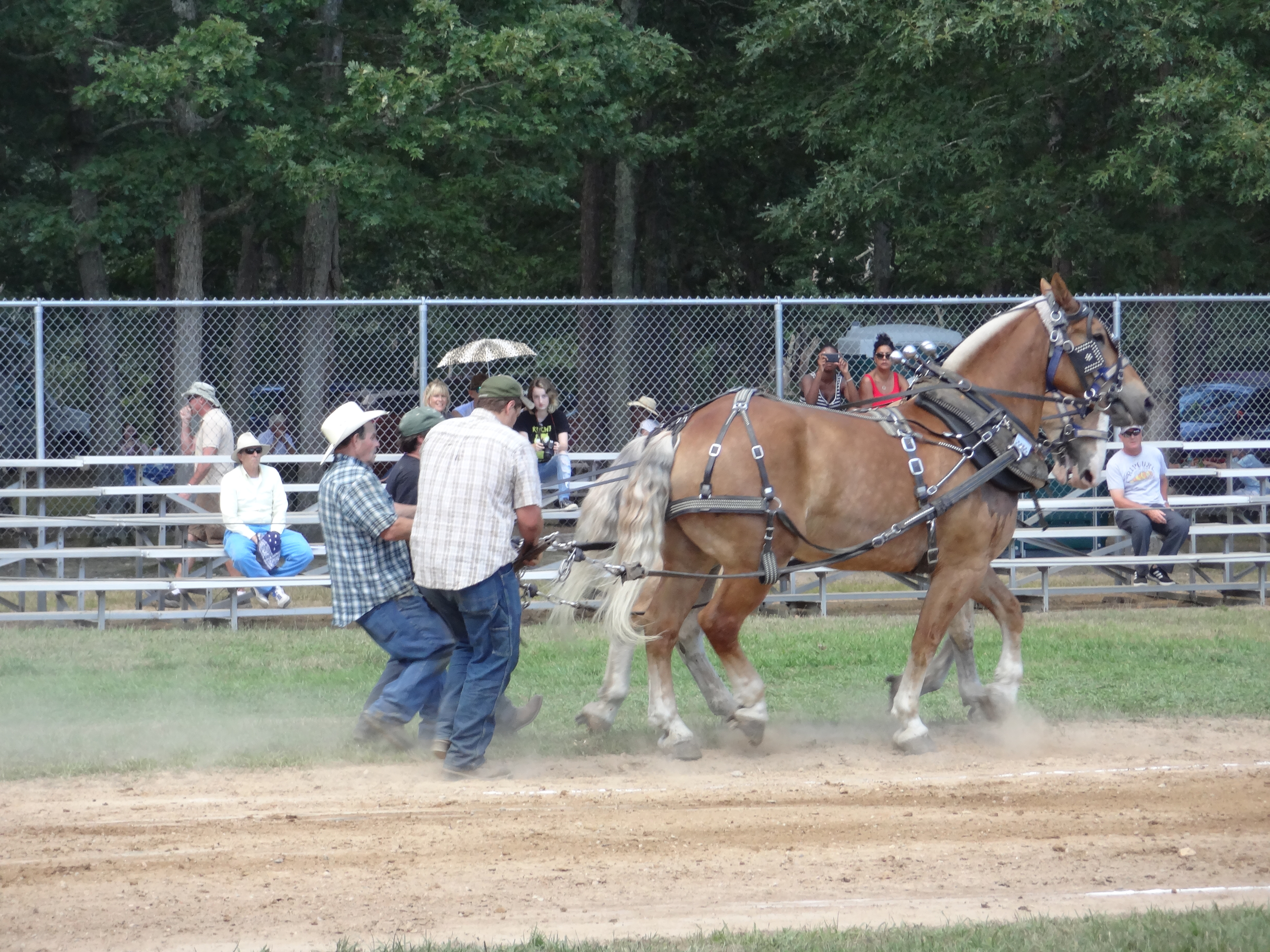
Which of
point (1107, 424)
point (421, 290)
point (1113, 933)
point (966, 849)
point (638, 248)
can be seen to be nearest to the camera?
point (1113, 933)

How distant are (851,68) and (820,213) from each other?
3.27 metres

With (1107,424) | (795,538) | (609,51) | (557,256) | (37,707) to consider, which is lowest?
(37,707)

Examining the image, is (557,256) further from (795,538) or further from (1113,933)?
(1113,933)

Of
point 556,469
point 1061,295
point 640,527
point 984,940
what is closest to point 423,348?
point 556,469

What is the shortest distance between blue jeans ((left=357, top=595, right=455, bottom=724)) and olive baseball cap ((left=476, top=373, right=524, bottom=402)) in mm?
1274

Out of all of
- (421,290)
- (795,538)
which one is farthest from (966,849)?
(421,290)

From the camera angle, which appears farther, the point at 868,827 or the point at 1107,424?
the point at 1107,424

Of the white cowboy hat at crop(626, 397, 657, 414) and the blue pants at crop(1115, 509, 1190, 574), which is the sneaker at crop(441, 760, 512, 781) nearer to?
the white cowboy hat at crop(626, 397, 657, 414)

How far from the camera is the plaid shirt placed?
24.9ft

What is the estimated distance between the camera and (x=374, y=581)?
776 centimetres

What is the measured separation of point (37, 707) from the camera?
9.00 m

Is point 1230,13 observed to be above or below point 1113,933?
above

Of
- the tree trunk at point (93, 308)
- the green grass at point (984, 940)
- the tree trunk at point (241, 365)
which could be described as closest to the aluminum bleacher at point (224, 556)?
the tree trunk at point (93, 308)

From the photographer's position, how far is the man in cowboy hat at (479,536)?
279 inches
